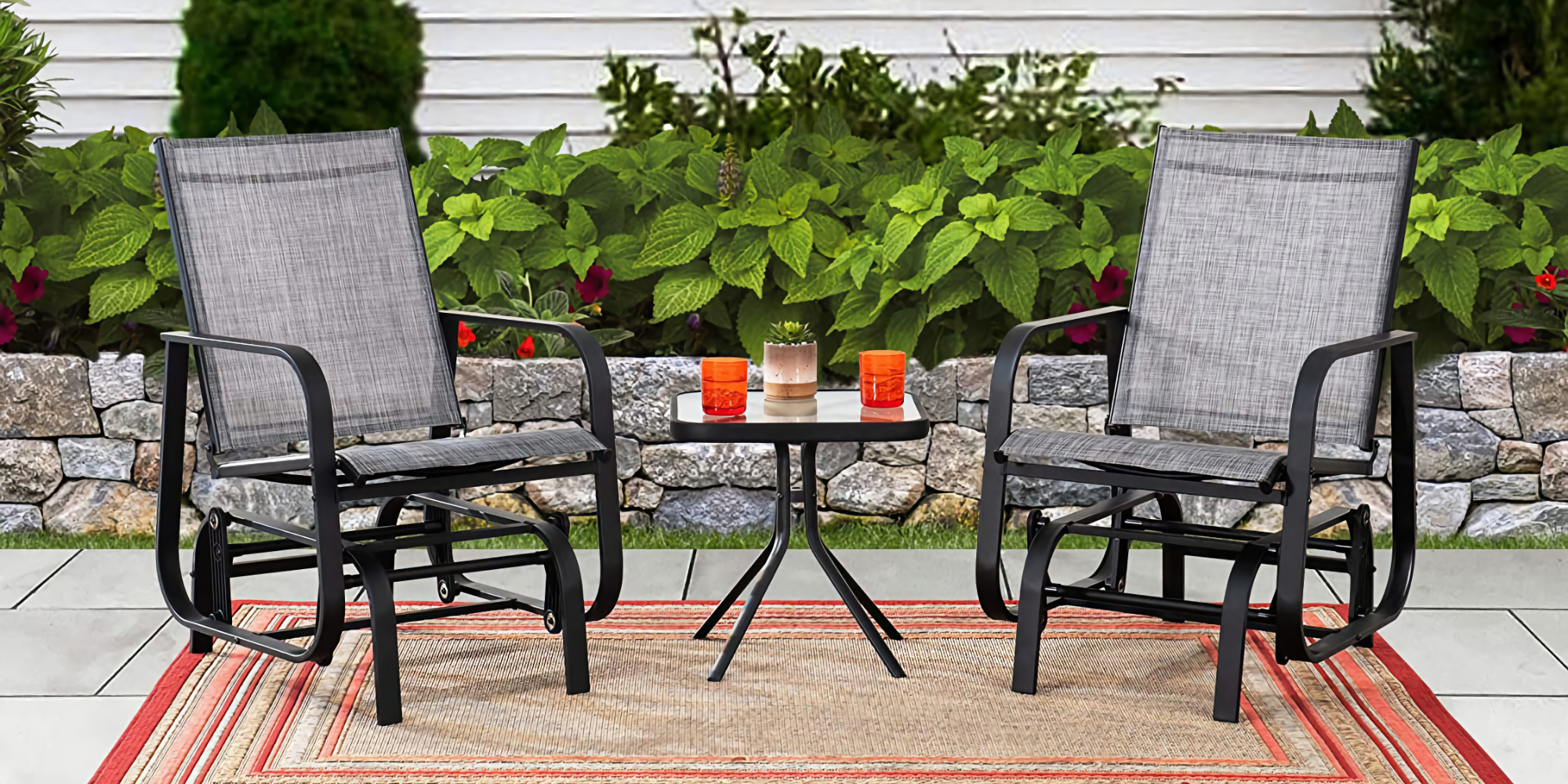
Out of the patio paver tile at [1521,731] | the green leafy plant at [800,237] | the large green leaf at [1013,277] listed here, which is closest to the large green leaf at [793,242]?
the green leafy plant at [800,237]

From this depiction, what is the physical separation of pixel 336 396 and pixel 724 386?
826 millimetres

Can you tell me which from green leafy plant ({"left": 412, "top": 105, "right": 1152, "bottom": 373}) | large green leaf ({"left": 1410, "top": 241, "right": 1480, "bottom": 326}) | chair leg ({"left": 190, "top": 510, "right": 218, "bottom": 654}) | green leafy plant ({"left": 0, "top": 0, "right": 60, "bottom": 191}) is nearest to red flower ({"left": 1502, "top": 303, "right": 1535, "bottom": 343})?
large green leaf ({"left": 1410, "top": 241, "right": 1480, "bottom": 326})

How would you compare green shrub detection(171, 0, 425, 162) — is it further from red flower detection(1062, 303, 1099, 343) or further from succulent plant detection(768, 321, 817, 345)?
succulent plant detection(768, 321, 817, 345)

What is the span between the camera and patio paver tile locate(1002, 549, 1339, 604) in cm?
349

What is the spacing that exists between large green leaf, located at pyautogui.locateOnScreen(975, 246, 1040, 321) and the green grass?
1.85 ft

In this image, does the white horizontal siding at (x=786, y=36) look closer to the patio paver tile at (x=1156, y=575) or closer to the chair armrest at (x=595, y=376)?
the patio paver tile at (x=1156, y=575)

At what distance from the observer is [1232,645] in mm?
2652

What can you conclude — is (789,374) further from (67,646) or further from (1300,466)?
(67,646)

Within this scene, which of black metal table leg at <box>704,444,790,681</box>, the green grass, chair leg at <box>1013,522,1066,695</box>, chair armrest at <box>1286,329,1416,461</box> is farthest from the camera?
the green grass

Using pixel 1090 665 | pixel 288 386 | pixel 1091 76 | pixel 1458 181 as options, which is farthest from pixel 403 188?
pixel 1091 76

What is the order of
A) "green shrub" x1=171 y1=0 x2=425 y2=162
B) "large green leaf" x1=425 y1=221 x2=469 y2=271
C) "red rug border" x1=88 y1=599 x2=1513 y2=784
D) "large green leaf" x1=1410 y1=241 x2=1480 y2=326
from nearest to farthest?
"red rug border" x1=88 y1=599 x2=1513 y2=784 < "large green leaf" x1=1410 y1=241 x2=1480 y2=326 < "large green leaf" x1=425 y1=221 x2=469 y2=271 < "green shrub" x1=171 y1=0 x2=425 y2=162

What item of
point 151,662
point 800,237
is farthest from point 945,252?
point 151,662

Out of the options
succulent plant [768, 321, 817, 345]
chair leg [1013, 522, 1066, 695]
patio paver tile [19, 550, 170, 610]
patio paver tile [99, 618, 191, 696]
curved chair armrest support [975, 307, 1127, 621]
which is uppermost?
Answer: succulent plant [768, 321, 817, 345]

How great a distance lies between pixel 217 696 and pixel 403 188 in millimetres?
1081
